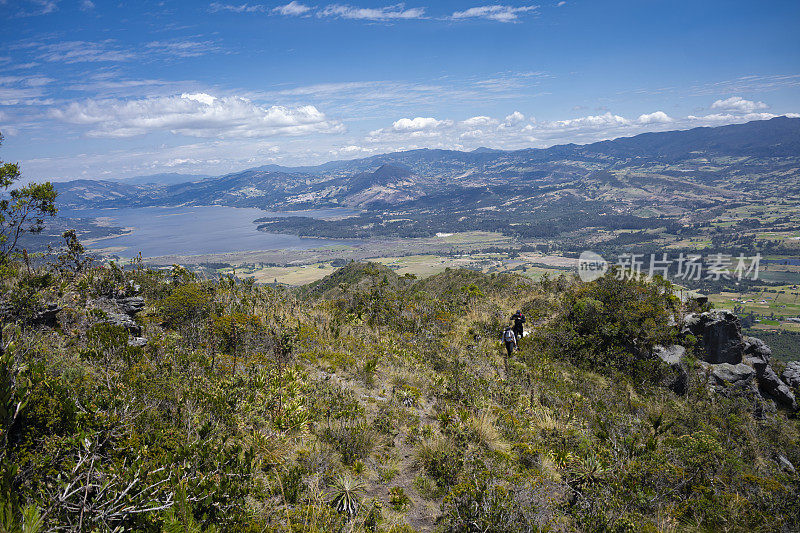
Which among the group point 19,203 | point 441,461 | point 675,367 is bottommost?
point 675,367

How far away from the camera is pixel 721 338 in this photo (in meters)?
11.6

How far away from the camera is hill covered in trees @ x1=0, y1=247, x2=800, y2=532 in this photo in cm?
314

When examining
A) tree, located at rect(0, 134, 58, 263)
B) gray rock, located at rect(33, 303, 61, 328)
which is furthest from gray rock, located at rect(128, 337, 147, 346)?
tree, located at rect(0, 134, 58, 263)

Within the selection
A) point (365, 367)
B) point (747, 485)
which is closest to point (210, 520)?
point (365, 367)

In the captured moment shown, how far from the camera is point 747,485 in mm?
5543

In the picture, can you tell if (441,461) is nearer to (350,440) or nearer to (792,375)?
(350,440)

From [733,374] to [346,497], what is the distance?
41.3 ft

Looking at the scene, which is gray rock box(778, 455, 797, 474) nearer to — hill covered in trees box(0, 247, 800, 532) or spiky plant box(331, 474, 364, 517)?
hill covered in trees box(0, 247, 800, 532)

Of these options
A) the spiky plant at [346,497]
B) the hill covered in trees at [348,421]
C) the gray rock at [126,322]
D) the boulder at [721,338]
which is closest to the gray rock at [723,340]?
the boulder at [721,338]

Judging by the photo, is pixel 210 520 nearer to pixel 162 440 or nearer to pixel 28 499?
pixel 162 440

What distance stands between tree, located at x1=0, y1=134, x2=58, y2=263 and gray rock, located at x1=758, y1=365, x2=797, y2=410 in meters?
21.6

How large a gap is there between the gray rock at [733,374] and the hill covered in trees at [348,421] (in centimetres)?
8

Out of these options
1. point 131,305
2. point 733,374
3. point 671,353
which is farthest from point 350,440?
point 733,374

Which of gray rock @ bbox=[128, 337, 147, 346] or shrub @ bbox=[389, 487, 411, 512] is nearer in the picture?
shrub @ bbox=[389, 487, 411, 512]
